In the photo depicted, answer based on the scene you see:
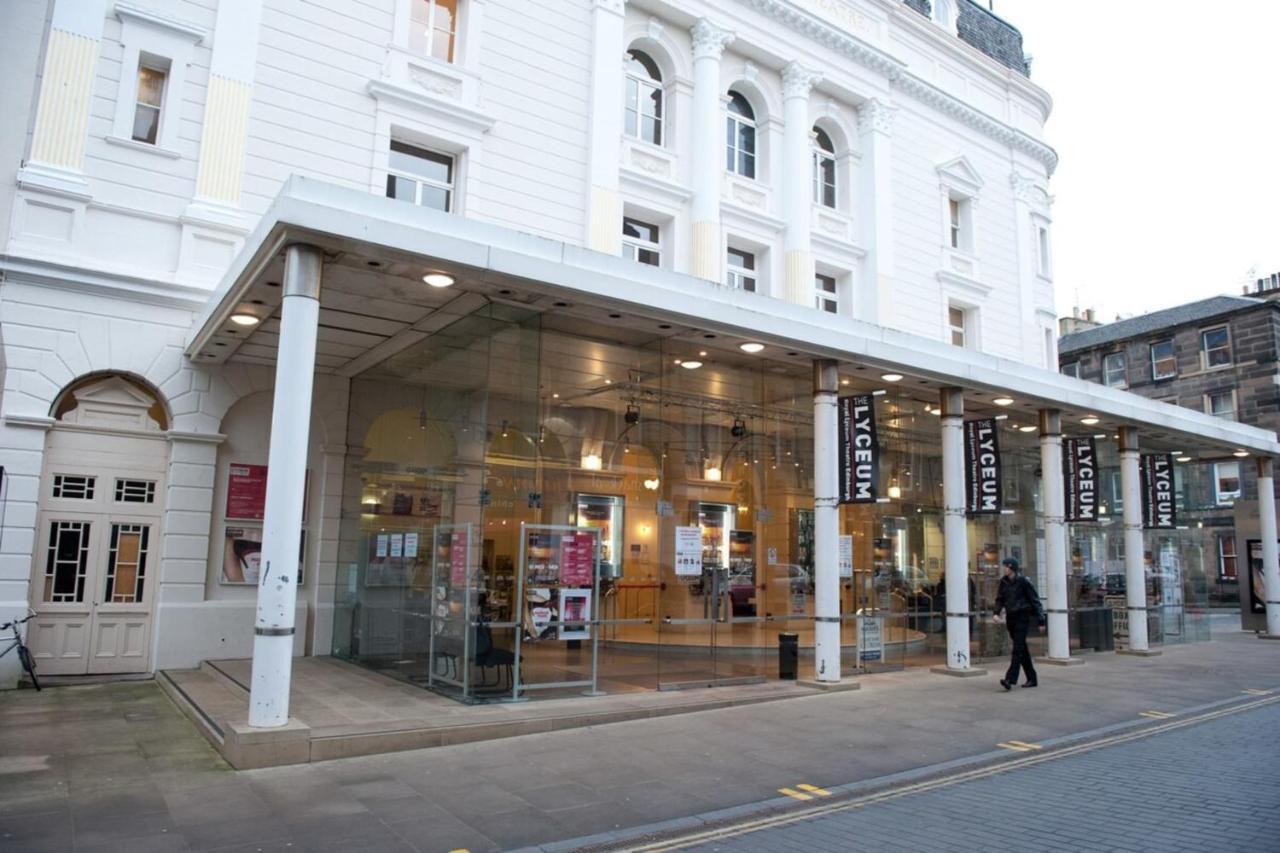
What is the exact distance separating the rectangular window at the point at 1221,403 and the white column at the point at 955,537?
30.2m

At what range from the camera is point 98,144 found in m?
12.3

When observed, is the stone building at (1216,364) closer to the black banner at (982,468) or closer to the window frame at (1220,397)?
the window frame at (1220,397)

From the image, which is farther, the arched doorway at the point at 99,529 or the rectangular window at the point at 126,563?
the rectangular window at the point at 126,563

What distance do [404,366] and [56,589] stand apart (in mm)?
5506

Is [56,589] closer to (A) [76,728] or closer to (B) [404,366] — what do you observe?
(A) [76,728]

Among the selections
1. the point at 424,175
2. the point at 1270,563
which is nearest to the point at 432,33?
the point at 424,175

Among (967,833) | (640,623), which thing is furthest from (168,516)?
(967,833)

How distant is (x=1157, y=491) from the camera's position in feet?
65.3

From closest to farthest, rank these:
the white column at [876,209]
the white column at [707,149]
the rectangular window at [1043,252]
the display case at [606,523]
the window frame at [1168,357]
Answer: the display case at [606,523], the white column at [707,149], the white column at [876,209], the rectangular window at [1043,252], the window frame at [1168,357]

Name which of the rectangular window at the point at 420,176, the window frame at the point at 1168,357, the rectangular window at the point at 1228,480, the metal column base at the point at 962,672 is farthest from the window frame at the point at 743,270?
the window frame at the point at 1168,357

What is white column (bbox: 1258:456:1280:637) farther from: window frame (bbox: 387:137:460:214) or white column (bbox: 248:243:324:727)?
white column (bbox: 248:243:324:727)

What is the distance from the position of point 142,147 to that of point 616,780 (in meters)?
11.1

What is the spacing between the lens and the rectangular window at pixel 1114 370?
42.8 metres

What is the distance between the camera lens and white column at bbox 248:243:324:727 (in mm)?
8102
